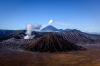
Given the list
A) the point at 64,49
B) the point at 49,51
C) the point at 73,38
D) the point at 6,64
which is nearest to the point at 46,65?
the point at 6,64

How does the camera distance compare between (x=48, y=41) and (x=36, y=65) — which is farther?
(x=48, y=41)

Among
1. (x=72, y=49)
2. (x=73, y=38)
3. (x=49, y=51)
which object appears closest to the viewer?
(x=49, y=51)

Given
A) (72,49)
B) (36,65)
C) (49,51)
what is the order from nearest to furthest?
(36,65), (49,51), (72,49)

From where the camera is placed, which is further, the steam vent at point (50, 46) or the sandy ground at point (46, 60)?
the steam vent at point (50, 46)

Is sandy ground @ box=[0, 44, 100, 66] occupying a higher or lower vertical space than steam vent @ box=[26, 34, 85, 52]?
lower

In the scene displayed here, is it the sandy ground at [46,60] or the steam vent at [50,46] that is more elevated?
the steam vent at [50,46]


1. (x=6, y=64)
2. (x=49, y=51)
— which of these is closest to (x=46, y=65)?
(x=6, y=64)

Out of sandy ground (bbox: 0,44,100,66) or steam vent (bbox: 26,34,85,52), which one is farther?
steam vent (bbox: 26,34,85,52)

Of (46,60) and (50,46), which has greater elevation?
(50,46)

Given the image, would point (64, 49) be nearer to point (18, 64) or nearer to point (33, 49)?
point (33, 49)

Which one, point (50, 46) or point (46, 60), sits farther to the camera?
point (50, 46)
